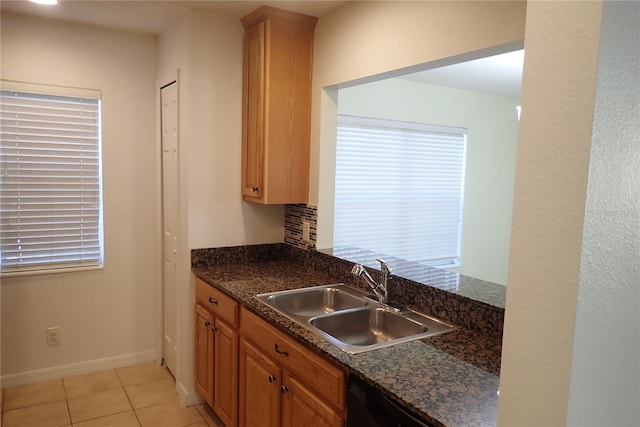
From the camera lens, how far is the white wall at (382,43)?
1.80 metres

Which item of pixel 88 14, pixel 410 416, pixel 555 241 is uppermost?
pixel 88 14

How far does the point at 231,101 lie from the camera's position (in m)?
2.89

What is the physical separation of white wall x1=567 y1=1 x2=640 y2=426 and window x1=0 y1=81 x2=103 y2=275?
3163 millimetres

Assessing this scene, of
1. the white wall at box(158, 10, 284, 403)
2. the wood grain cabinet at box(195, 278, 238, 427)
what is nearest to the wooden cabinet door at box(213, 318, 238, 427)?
the wood grain cabinet at box(195, 278, 238, 427)

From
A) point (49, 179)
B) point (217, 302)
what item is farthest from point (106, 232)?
point (217, 302)

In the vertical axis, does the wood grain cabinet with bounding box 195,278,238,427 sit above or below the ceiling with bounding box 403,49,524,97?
below

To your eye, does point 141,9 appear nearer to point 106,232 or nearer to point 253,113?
point 253,113

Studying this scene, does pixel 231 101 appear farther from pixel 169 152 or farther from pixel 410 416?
pixel 410 416

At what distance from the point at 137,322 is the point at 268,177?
1649 mm

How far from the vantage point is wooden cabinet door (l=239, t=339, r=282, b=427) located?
202 cm

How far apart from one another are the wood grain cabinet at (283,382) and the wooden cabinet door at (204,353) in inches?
15.3

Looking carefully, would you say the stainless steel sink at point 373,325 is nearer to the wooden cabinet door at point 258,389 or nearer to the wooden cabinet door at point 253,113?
the wooden cabinet door at point 258,389

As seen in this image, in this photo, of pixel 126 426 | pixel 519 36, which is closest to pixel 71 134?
pixel 126 426

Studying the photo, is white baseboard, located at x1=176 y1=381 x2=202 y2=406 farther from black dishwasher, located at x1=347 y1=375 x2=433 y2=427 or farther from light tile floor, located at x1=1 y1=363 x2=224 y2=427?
black dishwasher, located at x1=347 y1=375 x2=433 y2=427
